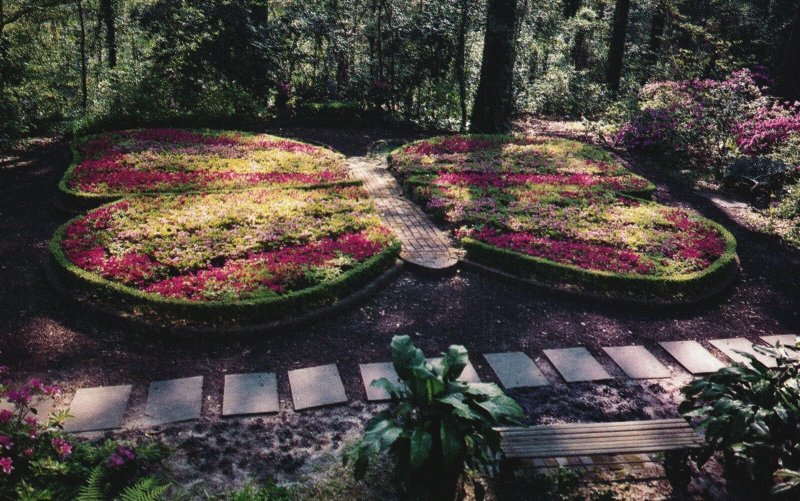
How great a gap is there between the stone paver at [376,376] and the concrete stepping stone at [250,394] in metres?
0.80

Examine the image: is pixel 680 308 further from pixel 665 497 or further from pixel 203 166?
pixel 203 166

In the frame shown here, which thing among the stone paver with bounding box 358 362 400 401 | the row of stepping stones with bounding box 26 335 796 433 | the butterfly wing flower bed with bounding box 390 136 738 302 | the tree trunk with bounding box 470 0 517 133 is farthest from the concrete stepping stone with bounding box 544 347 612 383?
the tree trunk with bounding box 470 0 517 133

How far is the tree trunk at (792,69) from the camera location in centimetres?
1361

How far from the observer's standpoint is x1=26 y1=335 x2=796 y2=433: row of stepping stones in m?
4.34

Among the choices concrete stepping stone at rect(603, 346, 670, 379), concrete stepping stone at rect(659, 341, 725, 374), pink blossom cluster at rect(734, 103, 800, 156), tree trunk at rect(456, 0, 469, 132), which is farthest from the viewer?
tree trunk at rect(456, 0, 469, 132)

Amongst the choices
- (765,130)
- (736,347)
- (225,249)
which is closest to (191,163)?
(225,249)

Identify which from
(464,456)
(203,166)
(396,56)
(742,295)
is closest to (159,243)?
(203,166)

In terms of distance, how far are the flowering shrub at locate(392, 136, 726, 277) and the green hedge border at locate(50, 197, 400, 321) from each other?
250 centimetres

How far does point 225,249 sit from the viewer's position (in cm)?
695

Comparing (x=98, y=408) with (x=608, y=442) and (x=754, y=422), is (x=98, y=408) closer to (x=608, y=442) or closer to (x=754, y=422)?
(x=608, y=442)

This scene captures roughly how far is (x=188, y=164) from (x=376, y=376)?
7296 mm

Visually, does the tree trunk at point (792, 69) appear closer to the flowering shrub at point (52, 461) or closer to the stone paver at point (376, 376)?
the stone paver at point (376, 376)

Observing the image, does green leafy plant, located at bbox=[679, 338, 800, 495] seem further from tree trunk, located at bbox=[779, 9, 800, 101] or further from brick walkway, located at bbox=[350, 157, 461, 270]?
tree trunk, located at bbox=[779, 9, 800, 101]

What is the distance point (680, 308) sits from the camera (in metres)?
6.70
